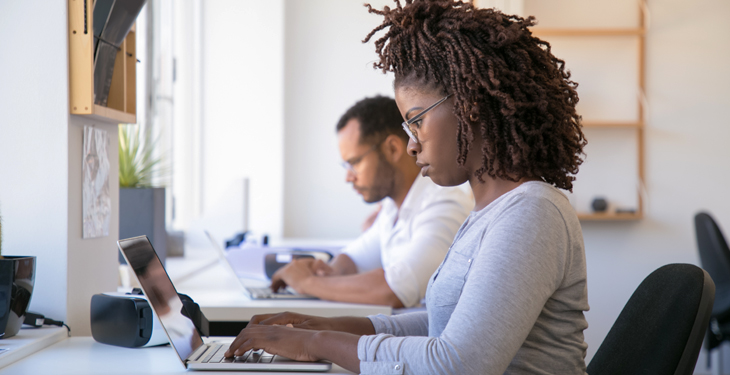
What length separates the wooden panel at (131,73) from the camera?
155cm

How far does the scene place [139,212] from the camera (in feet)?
6.27

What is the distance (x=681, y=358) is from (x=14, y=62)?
4.50ft

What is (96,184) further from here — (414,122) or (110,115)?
(414,122)

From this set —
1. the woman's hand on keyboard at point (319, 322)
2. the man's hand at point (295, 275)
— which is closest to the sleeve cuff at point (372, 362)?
the woman's hand on keyboard at point (319, 322)

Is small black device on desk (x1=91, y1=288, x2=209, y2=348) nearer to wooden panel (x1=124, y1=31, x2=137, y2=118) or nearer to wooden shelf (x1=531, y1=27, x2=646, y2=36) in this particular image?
wooden panel (x1=124, y1=31, x2=137, y2=118)

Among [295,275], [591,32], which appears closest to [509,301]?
[295,275]

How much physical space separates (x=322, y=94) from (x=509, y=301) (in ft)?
11.1

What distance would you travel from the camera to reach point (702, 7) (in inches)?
145

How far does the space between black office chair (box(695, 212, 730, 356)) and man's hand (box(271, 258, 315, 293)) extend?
2059mm

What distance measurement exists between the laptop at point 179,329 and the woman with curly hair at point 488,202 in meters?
0.03

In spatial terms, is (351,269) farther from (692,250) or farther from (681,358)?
(692,250)

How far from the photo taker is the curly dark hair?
95 cm

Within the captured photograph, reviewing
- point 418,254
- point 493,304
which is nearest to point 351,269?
point 418,254

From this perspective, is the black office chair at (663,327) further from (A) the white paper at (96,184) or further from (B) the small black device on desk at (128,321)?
(A) the white paper at (96,184)
